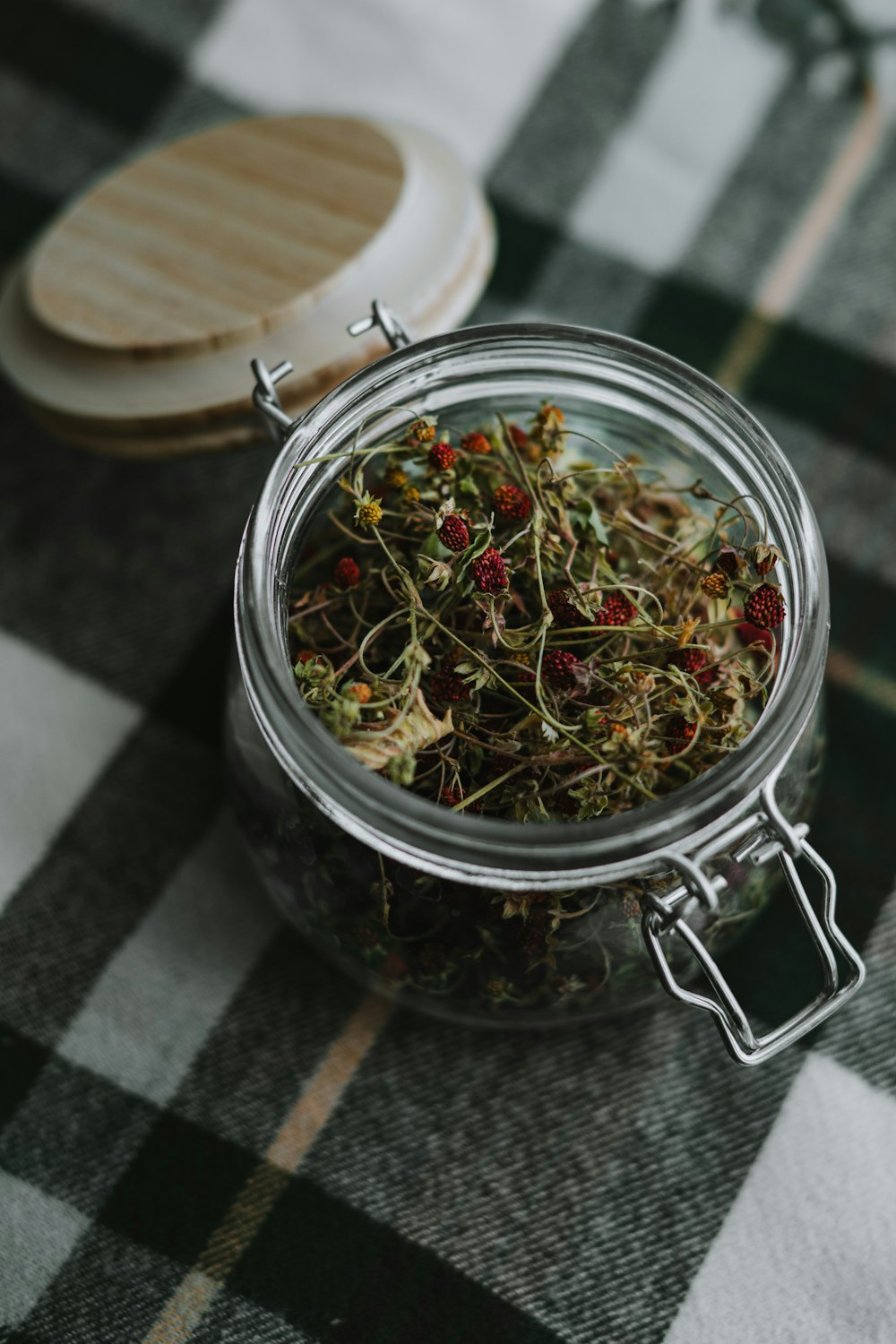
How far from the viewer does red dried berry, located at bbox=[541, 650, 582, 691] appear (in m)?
0.41

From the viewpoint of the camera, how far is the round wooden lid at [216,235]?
0.59 meters

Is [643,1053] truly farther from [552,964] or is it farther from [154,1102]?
[154,1102]

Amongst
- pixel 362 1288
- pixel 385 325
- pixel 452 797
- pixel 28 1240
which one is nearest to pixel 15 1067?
pixel 28 1240

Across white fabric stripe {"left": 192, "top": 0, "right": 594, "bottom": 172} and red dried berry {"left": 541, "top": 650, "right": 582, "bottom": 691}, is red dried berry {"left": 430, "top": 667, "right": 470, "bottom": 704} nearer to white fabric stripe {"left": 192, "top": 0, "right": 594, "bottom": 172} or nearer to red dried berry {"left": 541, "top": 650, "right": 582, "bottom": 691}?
red dried berry {"left": 541, "top": 650, "right": 582, "bottom": 691}

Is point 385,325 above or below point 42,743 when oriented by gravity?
above

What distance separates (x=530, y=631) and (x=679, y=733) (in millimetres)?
68

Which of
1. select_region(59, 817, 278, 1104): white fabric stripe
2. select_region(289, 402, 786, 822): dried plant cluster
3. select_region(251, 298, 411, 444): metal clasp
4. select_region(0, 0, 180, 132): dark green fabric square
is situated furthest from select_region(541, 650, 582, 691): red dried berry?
select_region(0, 0, 180, 132): dark green fabric square

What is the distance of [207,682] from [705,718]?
33cm

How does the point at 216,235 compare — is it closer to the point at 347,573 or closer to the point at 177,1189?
the point at 347,573

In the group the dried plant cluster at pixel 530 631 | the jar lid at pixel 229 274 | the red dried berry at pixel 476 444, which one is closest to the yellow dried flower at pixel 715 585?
the dried plant cluster at pixel 530 631

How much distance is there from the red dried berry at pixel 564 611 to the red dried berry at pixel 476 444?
7 cm

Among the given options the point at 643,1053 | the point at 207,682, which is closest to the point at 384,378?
the point at 207,682

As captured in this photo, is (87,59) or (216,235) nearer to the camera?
(216,235)

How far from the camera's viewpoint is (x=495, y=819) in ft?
1.43
